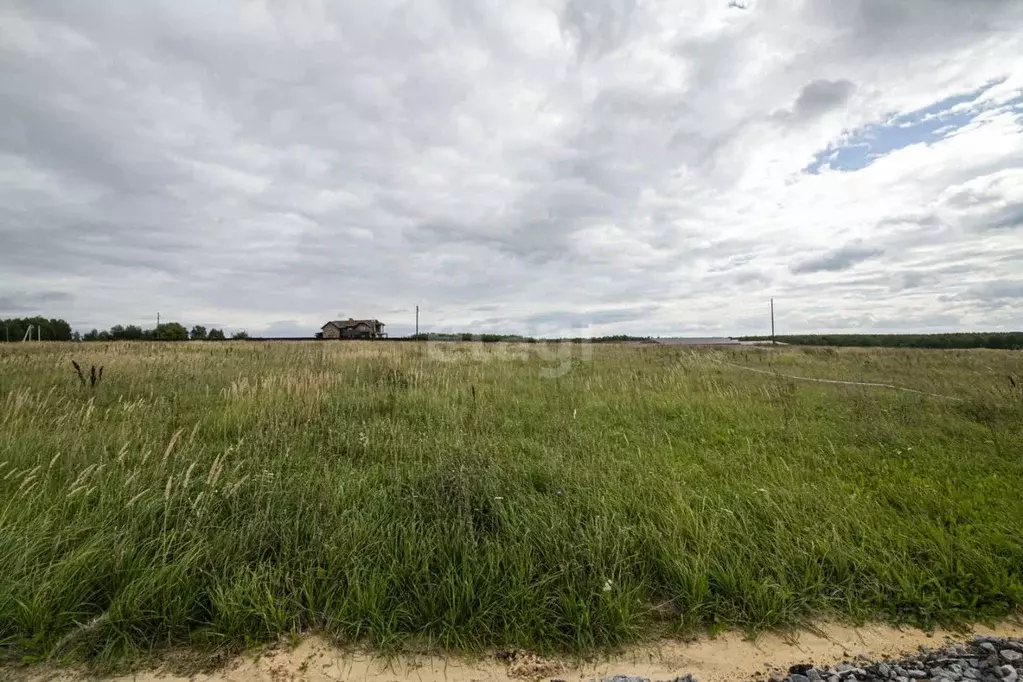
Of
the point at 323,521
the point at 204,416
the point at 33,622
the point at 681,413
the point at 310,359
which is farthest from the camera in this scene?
the point at 310,359

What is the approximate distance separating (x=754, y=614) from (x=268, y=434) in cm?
576

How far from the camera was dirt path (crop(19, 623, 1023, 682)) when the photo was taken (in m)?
2.27

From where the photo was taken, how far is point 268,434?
5.87 m

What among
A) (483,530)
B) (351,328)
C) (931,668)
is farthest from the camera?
(351,328)

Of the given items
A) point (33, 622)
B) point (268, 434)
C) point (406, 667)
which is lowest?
point (406, 667)

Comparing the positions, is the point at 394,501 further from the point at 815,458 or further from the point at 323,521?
the point at 815,458

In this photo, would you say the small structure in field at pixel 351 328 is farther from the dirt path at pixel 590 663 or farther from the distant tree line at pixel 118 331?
the dirt path at pixel 590 663

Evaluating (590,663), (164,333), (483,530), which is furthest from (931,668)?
(164,333)

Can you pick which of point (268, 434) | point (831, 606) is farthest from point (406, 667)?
point (268, 434)

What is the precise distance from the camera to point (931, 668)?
2332 millimetres

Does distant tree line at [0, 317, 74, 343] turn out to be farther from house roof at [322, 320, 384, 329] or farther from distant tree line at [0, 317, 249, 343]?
house roof at [322, 320, 384, 329]

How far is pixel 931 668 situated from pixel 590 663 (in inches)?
71.7

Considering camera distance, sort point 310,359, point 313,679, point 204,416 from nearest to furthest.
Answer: point 313,679 → point 204,416 → point 310,359

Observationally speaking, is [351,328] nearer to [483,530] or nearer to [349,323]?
[349,323]
